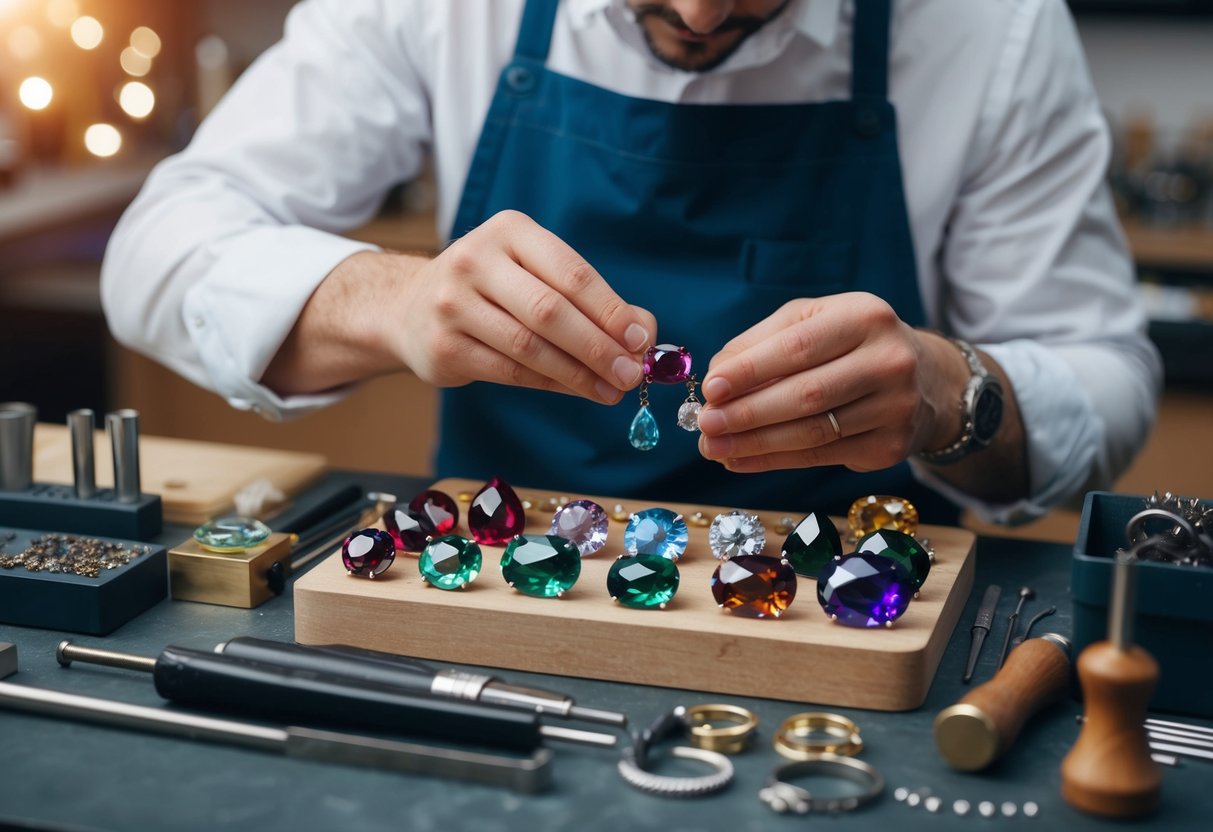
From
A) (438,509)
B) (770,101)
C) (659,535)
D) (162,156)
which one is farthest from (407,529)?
(162,156)

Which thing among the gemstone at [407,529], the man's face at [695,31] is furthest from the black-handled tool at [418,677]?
the man's face at [695,31]

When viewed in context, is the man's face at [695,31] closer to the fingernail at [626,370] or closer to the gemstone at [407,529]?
the fingernail at [626,370]

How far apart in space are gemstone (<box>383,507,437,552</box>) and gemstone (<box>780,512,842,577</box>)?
268mm

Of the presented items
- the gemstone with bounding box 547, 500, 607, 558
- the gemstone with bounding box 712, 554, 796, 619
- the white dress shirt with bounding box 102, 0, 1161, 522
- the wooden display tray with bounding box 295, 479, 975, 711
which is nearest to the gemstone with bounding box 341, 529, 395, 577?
the wooden display tray with bounding box 295, 479, 975, 711

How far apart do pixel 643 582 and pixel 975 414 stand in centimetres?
43

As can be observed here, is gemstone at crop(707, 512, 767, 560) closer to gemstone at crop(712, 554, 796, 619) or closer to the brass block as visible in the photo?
gemstone at crop(712, 554, 796, 619)

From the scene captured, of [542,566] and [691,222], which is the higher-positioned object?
[691,222]

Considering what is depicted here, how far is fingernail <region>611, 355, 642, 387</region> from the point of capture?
38.8 inches

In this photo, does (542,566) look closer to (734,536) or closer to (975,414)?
(734,536)

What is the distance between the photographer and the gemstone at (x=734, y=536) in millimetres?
984

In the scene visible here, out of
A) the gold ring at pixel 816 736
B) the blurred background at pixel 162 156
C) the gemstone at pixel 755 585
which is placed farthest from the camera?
Answer: the blurred background at pixel 162 156

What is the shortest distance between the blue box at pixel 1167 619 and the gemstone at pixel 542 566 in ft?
1.06

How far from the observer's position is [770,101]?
4.31 feet

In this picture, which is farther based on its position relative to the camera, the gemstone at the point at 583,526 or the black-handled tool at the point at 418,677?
the gemstone at the point at 583,526
